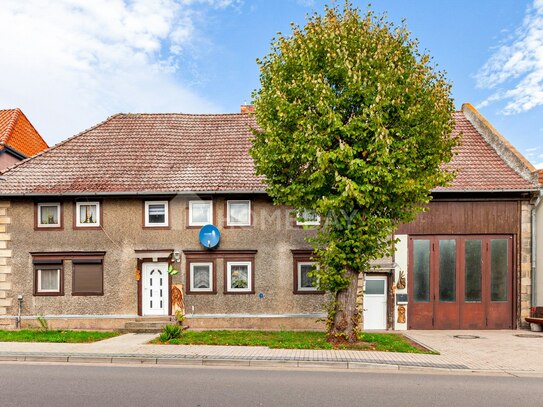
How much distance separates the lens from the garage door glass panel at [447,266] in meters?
15.2

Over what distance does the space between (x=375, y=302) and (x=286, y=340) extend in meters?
4.87

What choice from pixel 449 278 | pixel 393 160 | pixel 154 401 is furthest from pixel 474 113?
pixel 154 401

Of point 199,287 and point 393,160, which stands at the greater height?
point 393,160

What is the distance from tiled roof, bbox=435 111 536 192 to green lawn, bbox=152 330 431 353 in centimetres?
602

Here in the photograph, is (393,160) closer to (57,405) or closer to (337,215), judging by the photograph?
(337,215)

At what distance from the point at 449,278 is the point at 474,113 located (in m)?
7.94

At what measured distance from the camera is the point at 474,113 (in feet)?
59.9

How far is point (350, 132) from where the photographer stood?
10422mm

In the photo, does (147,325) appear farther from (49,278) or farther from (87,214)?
(87,214)

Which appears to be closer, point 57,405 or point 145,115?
point 57,405

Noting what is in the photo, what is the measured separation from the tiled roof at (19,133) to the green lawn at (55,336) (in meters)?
10.3

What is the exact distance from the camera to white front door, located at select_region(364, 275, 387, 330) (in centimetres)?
1524

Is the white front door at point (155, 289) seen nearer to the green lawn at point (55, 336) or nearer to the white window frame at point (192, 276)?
the white window frame at point (192, 276)

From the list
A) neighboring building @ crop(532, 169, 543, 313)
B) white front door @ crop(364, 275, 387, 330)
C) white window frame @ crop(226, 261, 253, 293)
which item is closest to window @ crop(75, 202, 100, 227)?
white window frame @ crop(226, 261, 253, 293)
